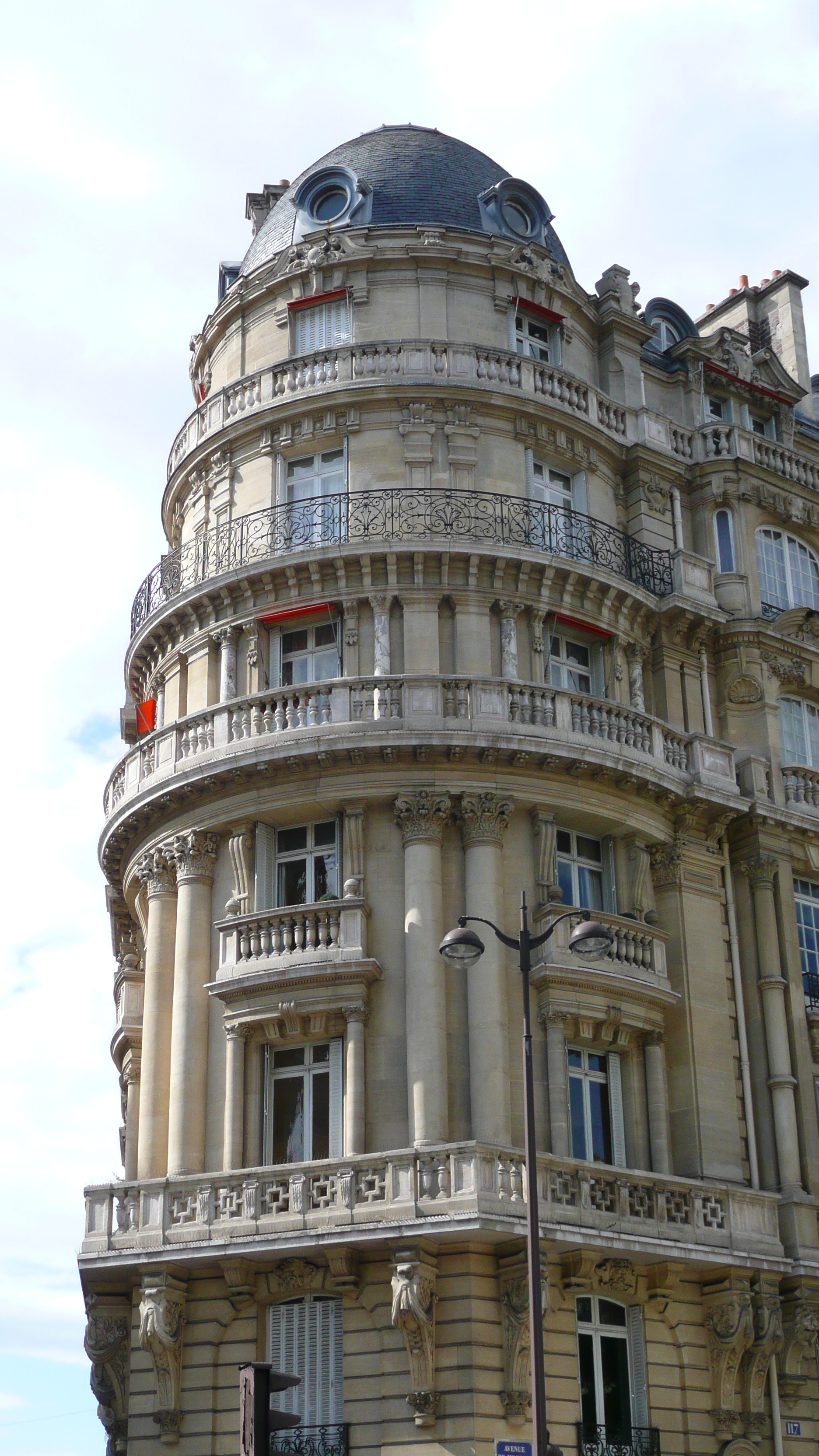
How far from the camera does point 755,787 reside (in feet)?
105

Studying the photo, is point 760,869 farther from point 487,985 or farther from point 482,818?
point 487,985

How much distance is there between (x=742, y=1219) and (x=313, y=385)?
16.2m

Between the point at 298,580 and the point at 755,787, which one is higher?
the point at 298,580

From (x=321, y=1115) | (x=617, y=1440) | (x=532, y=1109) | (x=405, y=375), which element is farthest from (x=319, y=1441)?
(x=405, y=375)

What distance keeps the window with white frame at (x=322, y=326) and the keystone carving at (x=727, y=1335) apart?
1776 cm

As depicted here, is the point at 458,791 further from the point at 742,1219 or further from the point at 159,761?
the point at 742,1219

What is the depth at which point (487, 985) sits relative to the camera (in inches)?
1049

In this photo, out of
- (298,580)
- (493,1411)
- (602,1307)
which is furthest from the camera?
(298,580)

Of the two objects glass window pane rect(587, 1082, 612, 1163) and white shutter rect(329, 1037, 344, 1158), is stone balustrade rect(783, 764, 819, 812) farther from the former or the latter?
white shutter rect(329, 1037, 344, 1158)

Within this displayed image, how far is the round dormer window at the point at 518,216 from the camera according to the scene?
34.1 metres

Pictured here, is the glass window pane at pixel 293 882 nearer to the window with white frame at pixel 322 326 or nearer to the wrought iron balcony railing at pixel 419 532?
the wrought iron balcony railing at pixel 419 532

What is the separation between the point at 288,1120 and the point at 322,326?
48.8 feet

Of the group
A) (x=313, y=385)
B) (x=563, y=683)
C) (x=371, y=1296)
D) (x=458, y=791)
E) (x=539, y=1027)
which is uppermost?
(x=313, y=385)

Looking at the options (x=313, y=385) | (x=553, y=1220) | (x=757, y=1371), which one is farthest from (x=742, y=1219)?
(x=313, y=385)
